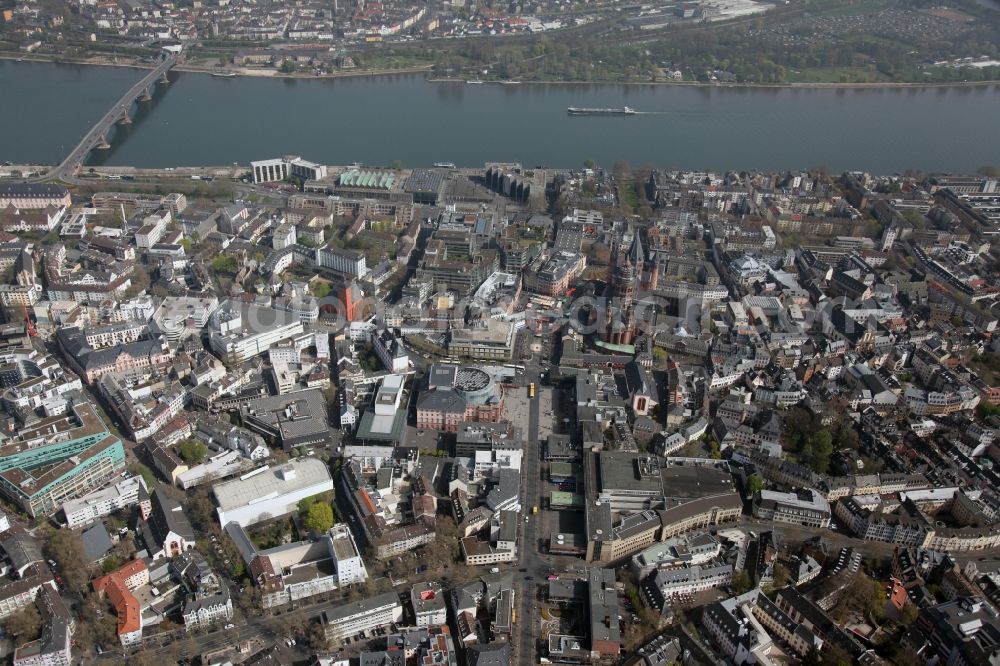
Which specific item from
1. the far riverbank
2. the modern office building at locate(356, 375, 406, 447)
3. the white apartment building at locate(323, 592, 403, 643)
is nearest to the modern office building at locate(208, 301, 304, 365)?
the modern office building at locate(356, 375, 406, 447)

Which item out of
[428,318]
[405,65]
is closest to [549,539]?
[428,318]

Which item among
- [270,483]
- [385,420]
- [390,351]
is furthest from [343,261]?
[270,483]

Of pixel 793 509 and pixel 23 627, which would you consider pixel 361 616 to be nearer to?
pixel 23 627

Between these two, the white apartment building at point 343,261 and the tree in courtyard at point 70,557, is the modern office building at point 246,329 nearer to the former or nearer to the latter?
the white apartment building at point 343,261

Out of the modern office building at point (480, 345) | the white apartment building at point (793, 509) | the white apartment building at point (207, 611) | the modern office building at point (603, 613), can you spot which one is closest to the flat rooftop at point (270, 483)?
the white apartment building at point (207, 611)

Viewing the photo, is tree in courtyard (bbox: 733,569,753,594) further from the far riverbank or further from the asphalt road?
the far riverbank

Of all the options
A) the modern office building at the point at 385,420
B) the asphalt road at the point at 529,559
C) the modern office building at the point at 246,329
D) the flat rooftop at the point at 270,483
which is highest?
the modern office building at the point at 246,329
